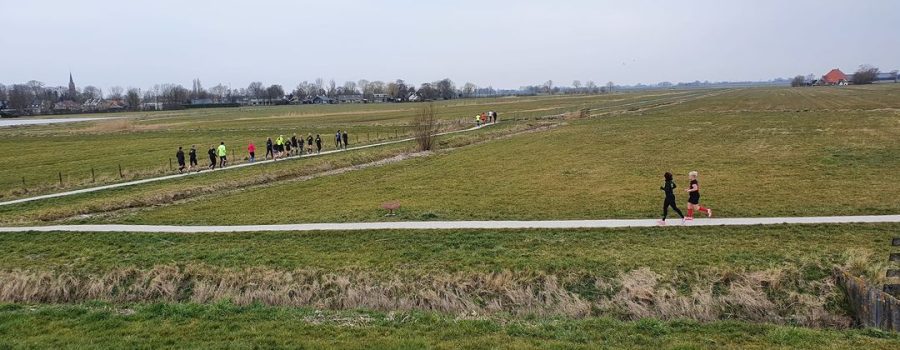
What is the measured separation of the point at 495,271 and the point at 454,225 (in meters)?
4.29

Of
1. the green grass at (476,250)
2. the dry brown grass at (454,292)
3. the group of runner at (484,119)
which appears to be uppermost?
the group of runner at (484,119)

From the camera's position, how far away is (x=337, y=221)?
1912 centimetres

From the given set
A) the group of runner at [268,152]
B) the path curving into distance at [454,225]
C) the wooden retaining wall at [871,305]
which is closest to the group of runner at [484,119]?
the group of runner at [268,152]

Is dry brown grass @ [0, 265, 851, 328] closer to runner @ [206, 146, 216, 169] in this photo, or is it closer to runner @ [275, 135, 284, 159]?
runner @ [206, 146, 216, 169]

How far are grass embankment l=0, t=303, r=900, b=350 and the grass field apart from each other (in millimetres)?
47

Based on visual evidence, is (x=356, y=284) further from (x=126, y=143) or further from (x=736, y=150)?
(x=126, y=143)

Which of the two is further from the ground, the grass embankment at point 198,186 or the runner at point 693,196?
the runner at point 693,196

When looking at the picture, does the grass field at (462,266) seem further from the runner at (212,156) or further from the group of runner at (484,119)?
the group of runner at (484,119)

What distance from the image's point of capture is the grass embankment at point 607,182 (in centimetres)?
1939

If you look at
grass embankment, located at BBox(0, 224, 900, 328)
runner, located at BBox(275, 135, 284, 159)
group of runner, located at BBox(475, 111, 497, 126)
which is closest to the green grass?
grass embankment, located at BBox(0, 224, 900, 328)

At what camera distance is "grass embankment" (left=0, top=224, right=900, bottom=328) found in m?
11.8

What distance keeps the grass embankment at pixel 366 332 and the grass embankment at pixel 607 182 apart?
28.0ft

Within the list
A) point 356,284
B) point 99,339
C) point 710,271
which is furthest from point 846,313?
A: point 99,339

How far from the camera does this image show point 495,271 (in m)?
13.6
